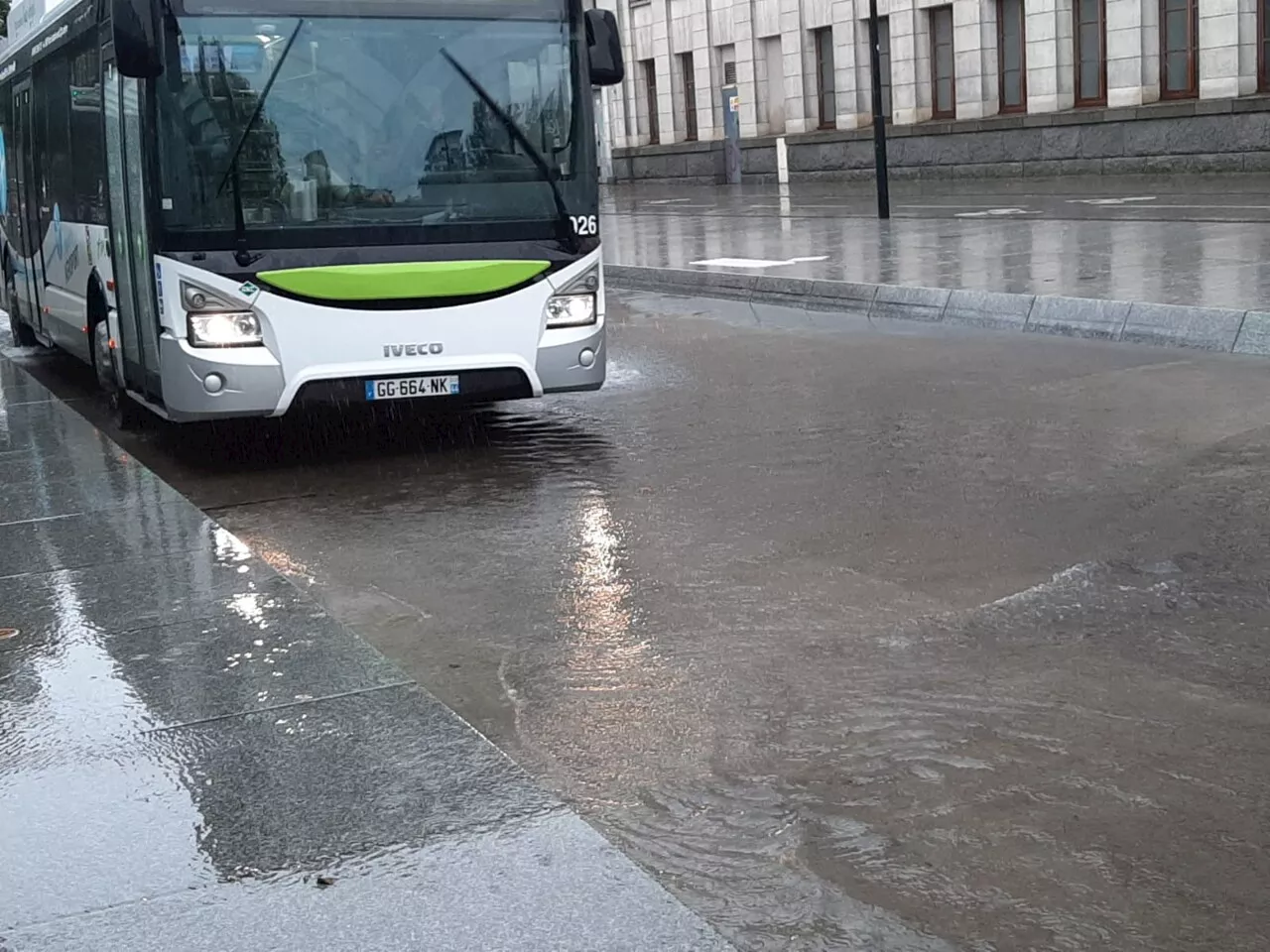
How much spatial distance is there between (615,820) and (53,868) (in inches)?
51.2

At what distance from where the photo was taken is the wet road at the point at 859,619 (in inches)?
151

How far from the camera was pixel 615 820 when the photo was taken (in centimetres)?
419

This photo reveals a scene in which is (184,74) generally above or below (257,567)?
above

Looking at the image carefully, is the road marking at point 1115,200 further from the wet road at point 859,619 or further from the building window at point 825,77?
the building window at point 825,77

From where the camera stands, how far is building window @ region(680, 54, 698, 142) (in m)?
48.6

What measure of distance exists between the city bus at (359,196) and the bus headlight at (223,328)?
1 cm

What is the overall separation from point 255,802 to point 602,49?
6.24 metres

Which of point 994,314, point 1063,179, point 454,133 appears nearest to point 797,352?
point 994,314

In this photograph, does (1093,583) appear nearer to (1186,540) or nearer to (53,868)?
(1186,540)

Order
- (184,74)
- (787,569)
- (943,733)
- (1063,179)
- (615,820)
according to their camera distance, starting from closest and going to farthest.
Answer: (615,820)
(943,733)
(787,569)
(184,74)
(1063,179)

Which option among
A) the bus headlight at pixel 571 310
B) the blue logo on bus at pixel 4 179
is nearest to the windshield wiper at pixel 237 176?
the bus headlight at pixel 571 310

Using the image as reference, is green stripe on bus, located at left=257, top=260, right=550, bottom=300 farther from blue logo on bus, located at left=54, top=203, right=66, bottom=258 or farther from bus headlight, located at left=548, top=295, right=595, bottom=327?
blue logo on bus, located at left=54, top=203, right=66, bottom=258

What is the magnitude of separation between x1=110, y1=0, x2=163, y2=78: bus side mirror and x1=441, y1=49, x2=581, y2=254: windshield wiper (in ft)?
4.94

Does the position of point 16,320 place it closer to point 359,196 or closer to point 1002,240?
point 359,196
